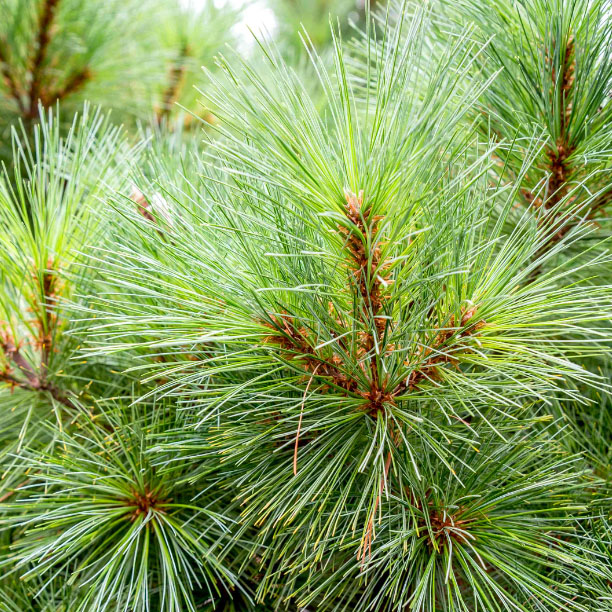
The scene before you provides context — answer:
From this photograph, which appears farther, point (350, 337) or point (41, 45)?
point (41, 45)

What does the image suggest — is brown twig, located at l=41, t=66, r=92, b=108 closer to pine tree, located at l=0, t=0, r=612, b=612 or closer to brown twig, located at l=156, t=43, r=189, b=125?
brown twig, located at l=156, t=43, r=189, b=125

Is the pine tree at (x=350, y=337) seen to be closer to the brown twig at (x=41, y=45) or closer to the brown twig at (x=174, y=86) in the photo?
the brown twig at (x=41, y=45)

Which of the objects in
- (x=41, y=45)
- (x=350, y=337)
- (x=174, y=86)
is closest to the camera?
(x=350, y=337)

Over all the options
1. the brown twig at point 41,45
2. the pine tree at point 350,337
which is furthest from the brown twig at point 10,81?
the pine tree at point 350,337

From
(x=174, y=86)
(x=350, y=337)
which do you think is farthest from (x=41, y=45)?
(x=350, y=337)

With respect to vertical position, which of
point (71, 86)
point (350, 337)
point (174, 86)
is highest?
point (71, 86)

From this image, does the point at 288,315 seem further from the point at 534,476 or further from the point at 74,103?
the point at 74,103

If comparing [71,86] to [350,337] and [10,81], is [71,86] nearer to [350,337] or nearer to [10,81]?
[10,81]

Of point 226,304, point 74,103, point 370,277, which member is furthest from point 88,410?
point 74,103
